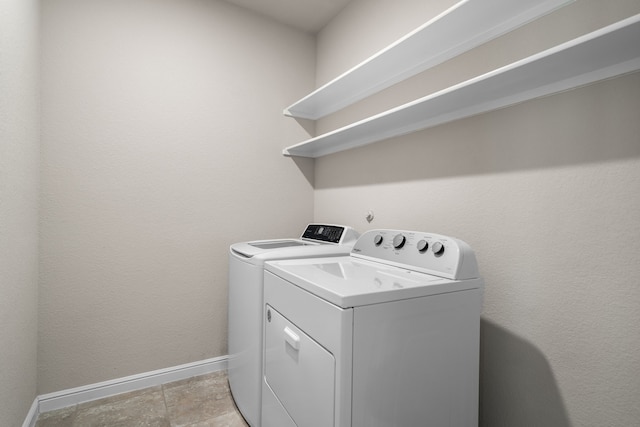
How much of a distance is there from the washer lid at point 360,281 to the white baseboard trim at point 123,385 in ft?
4.01

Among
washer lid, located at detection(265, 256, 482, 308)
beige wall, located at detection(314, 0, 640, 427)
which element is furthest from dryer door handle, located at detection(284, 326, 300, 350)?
beige wall, located at detection(314, 0, 640, 427)

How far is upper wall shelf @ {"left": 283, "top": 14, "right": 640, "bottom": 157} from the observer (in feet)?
2.59

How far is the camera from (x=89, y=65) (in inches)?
68.0

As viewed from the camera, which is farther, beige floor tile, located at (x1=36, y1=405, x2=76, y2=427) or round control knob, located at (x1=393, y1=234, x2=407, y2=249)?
beige floor tile, located at (x1=36, y1=405, x2=76, y2=427)

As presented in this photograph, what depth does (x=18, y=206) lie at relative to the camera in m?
1.33

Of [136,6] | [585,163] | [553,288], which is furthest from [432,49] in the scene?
[136,6]

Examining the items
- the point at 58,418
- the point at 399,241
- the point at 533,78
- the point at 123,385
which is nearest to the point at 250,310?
the point at 399,241

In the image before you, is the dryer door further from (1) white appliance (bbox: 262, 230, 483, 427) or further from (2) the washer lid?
(2) the washer lid

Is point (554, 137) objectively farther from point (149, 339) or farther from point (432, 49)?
point (149, 339)

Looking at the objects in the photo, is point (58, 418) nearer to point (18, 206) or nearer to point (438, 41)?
point (18, 206)

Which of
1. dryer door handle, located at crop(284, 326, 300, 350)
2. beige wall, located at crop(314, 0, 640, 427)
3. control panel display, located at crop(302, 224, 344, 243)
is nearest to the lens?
beige wall, located at crop(314, 0, 640, 427)

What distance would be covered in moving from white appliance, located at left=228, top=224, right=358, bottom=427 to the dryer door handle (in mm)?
298

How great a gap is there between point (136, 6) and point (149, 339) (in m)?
2.12

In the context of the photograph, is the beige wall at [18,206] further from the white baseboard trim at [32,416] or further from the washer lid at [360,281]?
the washer lid at [360,281]
